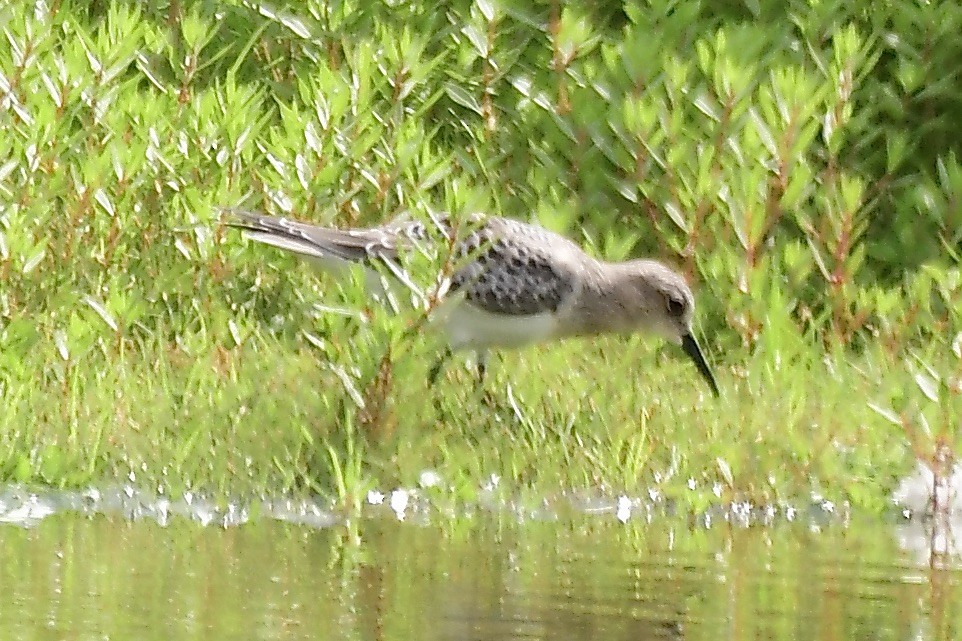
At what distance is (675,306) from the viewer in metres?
9.55

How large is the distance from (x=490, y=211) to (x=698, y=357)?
1.56 meters

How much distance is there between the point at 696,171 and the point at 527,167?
138cm

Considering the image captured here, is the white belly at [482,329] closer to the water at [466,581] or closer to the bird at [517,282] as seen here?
the bird at [517,282]

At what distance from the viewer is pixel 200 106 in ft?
32.1

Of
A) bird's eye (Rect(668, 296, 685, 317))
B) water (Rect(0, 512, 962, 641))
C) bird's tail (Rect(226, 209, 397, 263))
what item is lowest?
water (Rect(0, 512, 962, 641))

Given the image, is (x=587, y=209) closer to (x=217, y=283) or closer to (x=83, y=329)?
(x=217, y=283)

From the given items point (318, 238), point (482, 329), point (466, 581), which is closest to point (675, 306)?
point (482, 329)

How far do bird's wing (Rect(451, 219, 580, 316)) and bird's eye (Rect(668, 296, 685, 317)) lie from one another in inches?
21.0

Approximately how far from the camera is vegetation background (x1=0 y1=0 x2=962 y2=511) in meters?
7.79

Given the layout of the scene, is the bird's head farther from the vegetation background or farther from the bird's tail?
the bird's tail

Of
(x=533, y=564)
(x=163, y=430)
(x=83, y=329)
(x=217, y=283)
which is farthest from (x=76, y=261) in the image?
(x=533, y=564)

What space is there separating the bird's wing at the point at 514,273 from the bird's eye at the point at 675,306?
0.53 meters

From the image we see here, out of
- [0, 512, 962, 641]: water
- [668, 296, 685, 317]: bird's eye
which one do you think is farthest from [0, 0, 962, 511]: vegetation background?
[0, 512, 962, 641]: water

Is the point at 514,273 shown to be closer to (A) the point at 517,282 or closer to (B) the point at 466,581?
(A) the point at 517,282
